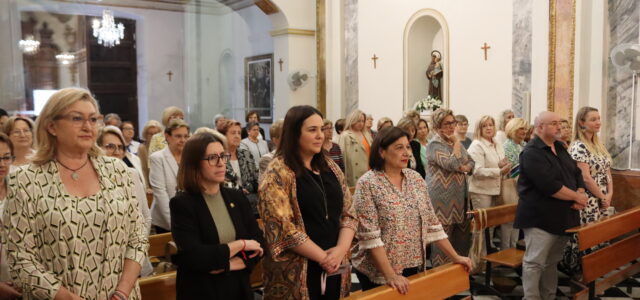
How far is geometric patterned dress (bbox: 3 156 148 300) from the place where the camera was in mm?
2238

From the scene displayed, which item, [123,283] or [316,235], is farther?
[316,235]

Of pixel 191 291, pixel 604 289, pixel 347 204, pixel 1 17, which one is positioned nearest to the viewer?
pixel 191 291

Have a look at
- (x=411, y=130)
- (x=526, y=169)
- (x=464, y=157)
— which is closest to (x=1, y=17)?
(x=411, y=130)

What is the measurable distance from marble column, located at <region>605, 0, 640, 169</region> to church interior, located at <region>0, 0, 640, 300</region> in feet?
0.05

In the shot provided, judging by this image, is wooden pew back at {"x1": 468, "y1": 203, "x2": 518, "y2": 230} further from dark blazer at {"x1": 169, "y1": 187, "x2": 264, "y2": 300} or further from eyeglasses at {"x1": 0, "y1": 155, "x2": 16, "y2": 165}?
eyeglasses at {"x1": 0, "y1": 155, "x2": 16, "y2": 165}

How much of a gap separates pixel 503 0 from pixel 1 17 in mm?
9464

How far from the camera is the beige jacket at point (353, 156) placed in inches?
270

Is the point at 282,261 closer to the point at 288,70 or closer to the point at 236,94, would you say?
the point at 288,70

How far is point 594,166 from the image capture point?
5133 millimetres

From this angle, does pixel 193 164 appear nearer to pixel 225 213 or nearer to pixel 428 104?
pixel 225 213

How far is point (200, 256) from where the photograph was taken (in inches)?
101

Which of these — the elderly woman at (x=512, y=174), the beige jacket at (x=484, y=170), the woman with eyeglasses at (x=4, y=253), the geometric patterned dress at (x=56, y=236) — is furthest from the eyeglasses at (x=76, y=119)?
the elderly woman at (x=512, y=174)

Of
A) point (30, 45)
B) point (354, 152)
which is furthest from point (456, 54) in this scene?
point (30, 45)

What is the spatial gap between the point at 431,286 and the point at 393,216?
44 cm
